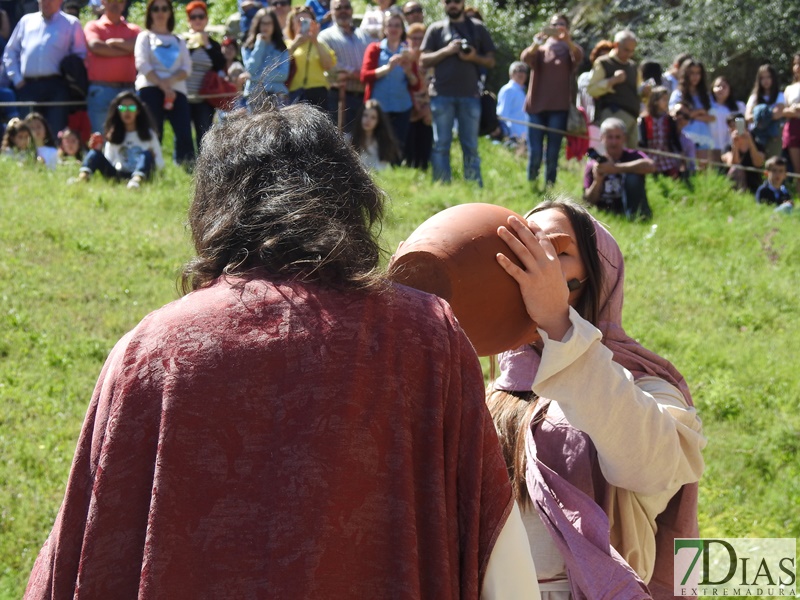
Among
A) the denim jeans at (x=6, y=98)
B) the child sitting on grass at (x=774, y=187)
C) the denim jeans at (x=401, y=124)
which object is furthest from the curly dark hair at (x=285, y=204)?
the child sitting on grass at (x=774, y=187)

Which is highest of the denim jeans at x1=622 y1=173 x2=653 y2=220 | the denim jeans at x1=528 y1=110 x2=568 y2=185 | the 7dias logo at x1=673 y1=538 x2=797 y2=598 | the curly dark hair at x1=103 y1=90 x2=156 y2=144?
the curly dark hair at x1=103 y1=90 x2=156 y2=144

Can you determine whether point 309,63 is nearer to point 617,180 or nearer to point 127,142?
point 127,142

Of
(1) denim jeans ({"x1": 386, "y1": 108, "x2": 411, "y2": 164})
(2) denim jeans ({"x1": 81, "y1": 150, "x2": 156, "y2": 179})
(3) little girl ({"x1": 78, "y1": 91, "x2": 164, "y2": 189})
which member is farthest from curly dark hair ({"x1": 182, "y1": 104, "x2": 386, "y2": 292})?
(1) denim jeans ({"x1": 386, "y1": 108, "x2": 411, "y2": 164})

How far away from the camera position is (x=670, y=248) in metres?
9.46

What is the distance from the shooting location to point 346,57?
36.6 ft

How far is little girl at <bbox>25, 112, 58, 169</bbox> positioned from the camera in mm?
10266

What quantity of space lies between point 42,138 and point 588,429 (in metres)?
8.97

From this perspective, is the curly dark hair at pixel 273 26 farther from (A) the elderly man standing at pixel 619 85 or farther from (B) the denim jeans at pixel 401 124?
(A) the elderly man standing at pixel 619 85

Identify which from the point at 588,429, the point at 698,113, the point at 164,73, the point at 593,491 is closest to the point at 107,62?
the point at 164,73

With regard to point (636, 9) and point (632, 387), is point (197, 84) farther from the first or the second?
point (636, 9)

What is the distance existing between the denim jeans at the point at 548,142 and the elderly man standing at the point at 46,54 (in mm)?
4657

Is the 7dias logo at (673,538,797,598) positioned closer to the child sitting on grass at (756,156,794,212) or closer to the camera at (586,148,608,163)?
the camera at (586,148,608,163)

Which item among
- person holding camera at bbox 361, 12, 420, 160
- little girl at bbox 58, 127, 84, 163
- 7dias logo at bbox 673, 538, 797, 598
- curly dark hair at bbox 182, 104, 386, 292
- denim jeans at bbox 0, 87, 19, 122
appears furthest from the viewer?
denim jeans at bbox 0, 87, 19, 122

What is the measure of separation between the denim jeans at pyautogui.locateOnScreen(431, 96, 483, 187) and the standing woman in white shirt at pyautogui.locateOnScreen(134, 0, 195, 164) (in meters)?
2.45
